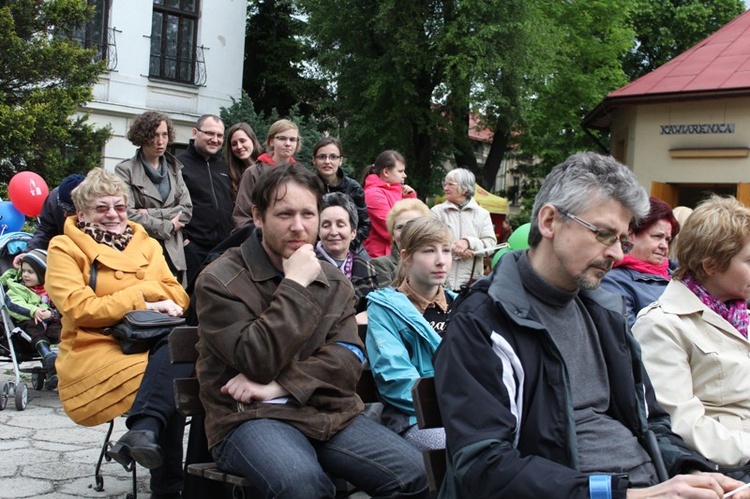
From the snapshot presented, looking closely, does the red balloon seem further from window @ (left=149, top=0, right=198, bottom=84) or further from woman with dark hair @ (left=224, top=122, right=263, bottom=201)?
window @ (left=149, top=0, right=198, bottom=84)

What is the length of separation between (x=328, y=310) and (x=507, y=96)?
20294mm

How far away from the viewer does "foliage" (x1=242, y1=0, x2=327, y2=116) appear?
1010 inches

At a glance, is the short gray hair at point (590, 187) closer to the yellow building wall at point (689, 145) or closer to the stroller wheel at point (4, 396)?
the stroller wheel at point (4, 396)

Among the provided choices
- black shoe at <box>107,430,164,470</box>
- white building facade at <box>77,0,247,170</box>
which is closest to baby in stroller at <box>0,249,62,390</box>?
black shoe at <box>107,430,164,470</box>

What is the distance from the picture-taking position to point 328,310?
3766 millimetres

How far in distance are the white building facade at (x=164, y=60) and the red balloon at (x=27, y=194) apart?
10551 millimetres

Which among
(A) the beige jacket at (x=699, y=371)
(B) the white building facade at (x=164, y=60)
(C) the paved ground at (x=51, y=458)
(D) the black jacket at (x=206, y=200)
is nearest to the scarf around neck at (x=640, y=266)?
(A) the beige jacket at (x=699, y=371)

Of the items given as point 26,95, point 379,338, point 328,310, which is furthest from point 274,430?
point 26,95

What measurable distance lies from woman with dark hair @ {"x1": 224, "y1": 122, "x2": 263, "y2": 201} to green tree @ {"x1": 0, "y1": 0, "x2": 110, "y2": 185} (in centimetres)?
846

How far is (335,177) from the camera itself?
7398mm

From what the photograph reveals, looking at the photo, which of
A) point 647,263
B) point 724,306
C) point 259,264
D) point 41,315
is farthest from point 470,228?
point 259,264

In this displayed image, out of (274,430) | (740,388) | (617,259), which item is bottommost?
(274,430)

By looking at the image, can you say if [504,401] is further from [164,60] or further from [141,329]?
[164,60]

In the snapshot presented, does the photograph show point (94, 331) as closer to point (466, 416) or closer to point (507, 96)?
point (466, 416)
